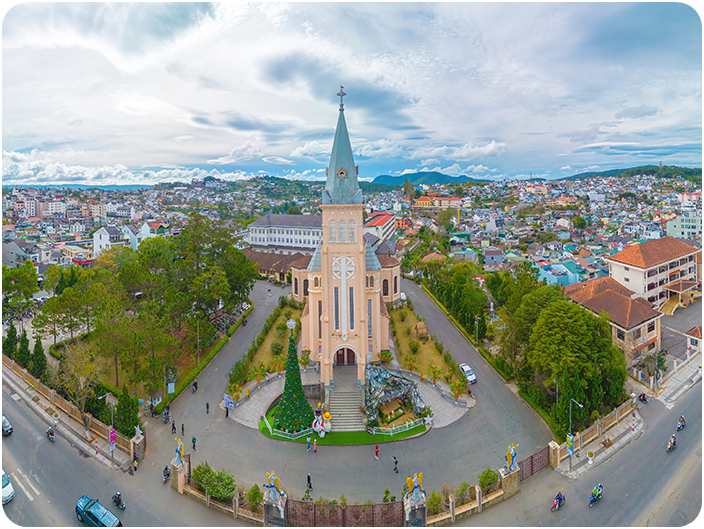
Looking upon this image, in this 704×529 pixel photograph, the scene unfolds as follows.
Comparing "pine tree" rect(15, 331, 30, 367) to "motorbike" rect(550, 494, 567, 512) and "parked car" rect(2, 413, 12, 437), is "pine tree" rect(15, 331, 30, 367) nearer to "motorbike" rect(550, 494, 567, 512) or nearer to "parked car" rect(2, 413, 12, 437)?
"parked car" rect(2, 413, 12, 437)

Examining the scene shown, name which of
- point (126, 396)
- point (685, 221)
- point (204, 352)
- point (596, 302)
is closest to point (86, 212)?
point (204, 352)

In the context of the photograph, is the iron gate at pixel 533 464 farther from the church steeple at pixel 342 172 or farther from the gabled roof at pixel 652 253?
the gabled roof at pixel 652 253

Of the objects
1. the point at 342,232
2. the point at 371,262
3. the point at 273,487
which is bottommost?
the point at 273,487

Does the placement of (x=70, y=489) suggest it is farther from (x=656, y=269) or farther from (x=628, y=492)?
(x=656, y=269)

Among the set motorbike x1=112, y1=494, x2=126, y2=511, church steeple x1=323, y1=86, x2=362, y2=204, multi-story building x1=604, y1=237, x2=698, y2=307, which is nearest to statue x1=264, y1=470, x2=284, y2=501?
motorbike x1=112, y1=494, x2=126, y2=511

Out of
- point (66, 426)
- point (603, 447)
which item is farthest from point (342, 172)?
point (66, 426)

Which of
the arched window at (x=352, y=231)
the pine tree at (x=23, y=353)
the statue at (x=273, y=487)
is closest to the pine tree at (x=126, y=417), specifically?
the statue at (x=273, y=487)

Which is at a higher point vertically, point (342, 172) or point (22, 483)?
point (342, 172)
